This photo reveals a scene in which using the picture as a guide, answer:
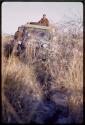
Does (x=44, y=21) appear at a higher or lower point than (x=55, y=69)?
higher

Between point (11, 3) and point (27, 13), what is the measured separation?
0.28m

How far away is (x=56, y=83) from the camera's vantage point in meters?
4.06

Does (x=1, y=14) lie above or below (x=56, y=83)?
above

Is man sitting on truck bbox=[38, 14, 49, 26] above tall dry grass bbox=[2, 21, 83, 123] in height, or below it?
above

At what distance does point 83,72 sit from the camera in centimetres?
407

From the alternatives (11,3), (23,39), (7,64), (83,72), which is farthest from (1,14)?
(83,72)

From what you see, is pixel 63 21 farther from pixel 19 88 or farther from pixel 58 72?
pixel 19 88

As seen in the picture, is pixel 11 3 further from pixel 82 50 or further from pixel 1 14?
pixel 82 50

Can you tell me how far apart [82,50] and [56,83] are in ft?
2.07

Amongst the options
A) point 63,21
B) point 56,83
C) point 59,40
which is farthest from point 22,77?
point 63,21

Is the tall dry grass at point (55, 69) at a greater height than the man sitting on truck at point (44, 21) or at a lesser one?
lesser

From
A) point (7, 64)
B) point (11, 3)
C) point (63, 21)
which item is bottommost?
point (7, 64)

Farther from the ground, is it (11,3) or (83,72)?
(11,3)

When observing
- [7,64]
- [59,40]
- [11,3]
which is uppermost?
[11,3]
